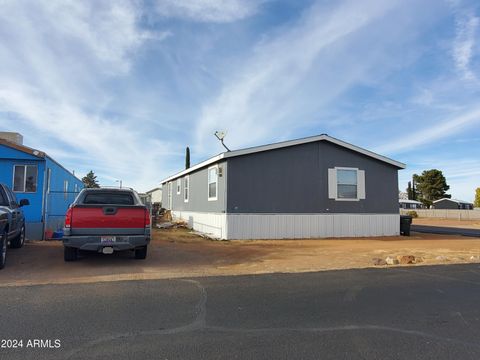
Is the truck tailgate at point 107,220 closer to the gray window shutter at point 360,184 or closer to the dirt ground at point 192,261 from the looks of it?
the dirt ground at point 192,261

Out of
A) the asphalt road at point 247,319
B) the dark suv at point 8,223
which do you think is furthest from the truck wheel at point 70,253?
the asphalt road at point 247,319

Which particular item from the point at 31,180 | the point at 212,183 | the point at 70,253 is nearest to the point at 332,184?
the point at 212,183

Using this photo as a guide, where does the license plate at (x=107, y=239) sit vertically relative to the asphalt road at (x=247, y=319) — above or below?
above

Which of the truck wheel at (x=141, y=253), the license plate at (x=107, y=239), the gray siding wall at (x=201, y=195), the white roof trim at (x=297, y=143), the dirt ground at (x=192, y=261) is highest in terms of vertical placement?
the white roof trim at (x=297, y=143)

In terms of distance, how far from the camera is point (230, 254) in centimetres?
1144

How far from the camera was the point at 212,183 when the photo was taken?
17.8 m

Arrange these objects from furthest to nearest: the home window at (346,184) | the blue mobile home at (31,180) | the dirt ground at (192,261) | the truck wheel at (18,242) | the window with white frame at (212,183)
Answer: the home window at (346,184), the window with white frame at (212,183), the blue mobile home at (31,180), the truck wheel at (18,242), the dirt ground at (192,261)

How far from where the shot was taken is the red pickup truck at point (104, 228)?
8539 mm

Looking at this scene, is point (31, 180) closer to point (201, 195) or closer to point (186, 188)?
point (201, 195)

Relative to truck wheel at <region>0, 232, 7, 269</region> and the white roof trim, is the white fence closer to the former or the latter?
the white roof trim

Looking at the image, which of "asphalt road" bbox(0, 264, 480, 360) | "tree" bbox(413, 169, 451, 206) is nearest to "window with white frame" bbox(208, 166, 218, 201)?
"asphalt road" bbox(0, 264, 480, 360)

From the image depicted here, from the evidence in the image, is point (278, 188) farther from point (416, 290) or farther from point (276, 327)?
point (276, 327)

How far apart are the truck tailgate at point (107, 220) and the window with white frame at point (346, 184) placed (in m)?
10.5

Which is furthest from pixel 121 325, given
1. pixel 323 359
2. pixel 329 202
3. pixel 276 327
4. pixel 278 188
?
pixel 329 202
